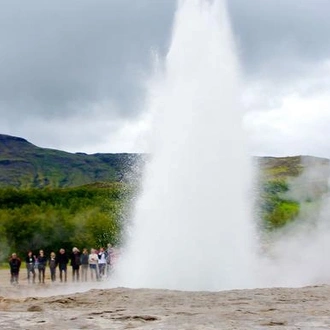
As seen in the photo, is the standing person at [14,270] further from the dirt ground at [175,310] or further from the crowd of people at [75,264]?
the dirt ground at [175,310]

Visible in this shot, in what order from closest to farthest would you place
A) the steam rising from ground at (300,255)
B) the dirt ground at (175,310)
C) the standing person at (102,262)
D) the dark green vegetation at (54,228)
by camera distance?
the dirt ground at (175,310) → the steam rising from ground at (300,255) → the standing person at (102,262) → the dark green vegetation at (54,228)

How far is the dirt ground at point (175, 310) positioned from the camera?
719cm

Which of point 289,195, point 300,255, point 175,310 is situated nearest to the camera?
point 175,310

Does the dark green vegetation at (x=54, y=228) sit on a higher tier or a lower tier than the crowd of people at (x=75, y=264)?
higher

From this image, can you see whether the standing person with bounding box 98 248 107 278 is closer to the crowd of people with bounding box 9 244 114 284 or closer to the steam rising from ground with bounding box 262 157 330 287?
the crowd of people with bounding box 9 244 114 284

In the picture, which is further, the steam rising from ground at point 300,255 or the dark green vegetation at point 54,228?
the dark green vegetation at point 54,228

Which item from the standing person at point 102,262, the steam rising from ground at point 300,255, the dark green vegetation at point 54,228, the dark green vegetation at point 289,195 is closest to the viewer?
the steam rising from ground at point 300,255

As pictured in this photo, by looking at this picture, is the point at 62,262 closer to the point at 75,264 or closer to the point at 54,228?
the point at 75,264

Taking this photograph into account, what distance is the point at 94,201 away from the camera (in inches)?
2473

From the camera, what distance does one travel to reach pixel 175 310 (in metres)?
8.27

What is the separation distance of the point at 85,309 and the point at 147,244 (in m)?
3.49

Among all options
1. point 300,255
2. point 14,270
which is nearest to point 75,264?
point 14,270

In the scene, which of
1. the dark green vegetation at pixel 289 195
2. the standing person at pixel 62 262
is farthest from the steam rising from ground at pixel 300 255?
the standing person at pixel 62 262

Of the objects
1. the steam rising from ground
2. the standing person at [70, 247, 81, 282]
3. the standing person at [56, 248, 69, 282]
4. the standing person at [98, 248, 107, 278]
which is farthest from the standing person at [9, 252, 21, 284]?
the steam rising from ground
